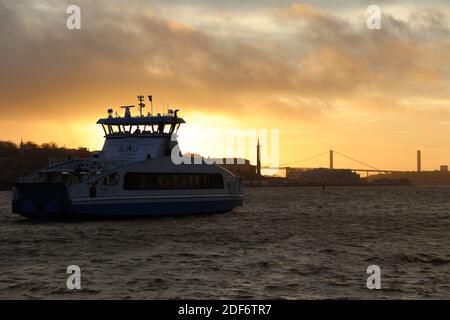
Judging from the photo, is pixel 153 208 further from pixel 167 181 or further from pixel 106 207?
pixel 106 207

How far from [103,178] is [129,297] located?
22655 mm

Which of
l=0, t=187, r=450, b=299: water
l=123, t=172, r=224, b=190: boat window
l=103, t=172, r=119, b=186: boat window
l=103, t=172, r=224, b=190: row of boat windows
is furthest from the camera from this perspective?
l=123, t=172, r=224, b=190: boat window

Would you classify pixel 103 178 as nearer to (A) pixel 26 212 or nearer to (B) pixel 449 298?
(A) pixel 26 212

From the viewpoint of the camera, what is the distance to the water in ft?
65.3

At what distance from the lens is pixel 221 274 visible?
22969 mm

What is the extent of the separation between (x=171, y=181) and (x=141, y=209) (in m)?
3.51

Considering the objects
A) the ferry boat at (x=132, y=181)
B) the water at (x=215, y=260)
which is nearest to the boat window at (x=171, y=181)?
the ferry boat at (x=132, y=181)

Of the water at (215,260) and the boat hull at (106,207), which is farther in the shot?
the boat hull at (106,207)

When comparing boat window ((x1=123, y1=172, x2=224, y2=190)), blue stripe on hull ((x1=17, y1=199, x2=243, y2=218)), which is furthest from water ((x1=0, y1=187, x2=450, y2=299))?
boat window ((x1=123, y1=172, x2=224, y2=190))


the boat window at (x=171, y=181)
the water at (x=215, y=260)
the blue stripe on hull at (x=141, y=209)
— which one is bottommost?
the water at (x=215, y=260)

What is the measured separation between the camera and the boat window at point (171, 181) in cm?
4209

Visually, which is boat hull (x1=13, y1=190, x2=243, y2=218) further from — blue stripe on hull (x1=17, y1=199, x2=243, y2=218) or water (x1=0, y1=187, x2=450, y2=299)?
water (x1=0, y1=187, x2=450, y2=299)

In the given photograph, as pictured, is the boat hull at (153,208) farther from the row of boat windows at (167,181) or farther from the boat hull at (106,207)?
the row of boat windows at (167,181)
